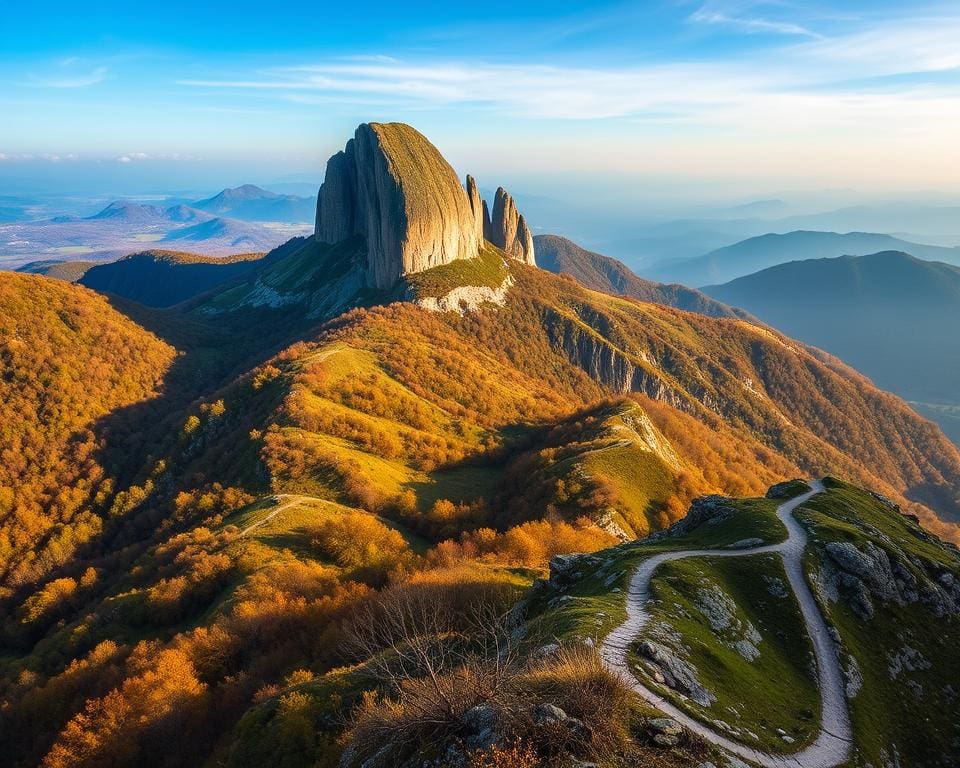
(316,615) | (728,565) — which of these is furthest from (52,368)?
(728,565)

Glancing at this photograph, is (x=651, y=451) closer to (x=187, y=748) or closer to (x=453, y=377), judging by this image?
(x=453, y=377)

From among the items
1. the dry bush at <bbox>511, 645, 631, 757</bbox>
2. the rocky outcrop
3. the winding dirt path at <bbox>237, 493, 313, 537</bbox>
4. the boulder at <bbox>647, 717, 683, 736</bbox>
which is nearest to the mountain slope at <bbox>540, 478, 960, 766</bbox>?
the boulder at <bbox>647, 717, 683, 736</bbox>

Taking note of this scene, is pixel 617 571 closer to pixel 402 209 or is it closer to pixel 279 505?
pixel 279 505

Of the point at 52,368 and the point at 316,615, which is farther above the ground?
the point at 52,368

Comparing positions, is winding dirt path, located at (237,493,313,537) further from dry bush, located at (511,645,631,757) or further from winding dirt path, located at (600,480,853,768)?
dry bush, located at (511,645,631,757)

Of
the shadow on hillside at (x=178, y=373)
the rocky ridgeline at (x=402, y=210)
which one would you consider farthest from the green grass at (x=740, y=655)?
the rocky ridgeline at (x=402, y=210)
